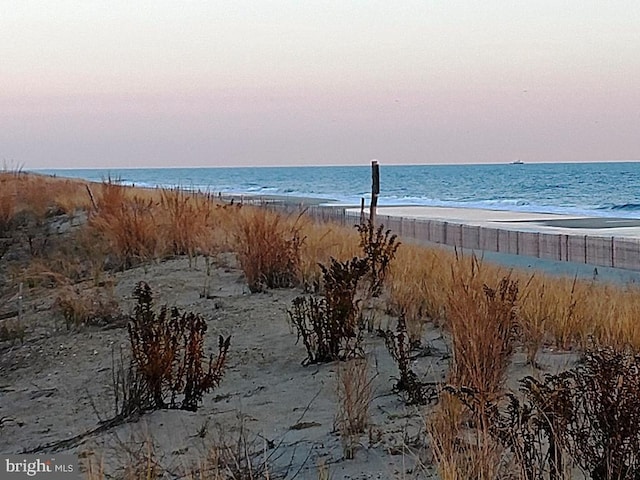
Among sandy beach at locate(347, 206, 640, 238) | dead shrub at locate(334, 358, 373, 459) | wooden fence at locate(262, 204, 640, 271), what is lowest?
sandy beach at locate(347, 206, 640, 238)

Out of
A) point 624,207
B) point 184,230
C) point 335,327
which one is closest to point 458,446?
point 335,327

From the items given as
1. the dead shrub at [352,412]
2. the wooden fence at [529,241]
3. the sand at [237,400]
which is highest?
the dead shrub at [352,412]

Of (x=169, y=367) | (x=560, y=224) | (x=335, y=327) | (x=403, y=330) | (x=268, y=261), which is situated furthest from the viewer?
(x=560, y=224)

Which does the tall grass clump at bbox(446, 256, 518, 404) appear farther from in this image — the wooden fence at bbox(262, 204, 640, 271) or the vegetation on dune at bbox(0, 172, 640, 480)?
the wooden fence at bbox(262, 204, 640, 271)

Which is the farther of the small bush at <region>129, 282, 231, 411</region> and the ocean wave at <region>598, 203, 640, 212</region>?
the ocean wave at <region>598, 203, 640, 212</region>

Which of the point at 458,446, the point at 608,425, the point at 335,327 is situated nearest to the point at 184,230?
the point at 335,327

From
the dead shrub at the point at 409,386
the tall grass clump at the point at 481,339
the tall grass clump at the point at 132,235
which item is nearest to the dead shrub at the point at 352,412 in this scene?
the dead shrub at the point at 409,386

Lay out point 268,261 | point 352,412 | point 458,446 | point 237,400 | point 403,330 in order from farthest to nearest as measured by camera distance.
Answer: point 268,261 → point 403,330 → point 237,400 → point 352,412 → point 458,446

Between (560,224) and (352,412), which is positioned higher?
(352,412)

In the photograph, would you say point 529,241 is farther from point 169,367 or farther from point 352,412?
point 352,412

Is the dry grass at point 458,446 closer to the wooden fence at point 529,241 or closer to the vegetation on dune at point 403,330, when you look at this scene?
the vegetation on dune at point 403,330

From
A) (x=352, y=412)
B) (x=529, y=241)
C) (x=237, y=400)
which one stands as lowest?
(x=529, y=241)

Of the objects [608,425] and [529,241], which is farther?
[529,241]

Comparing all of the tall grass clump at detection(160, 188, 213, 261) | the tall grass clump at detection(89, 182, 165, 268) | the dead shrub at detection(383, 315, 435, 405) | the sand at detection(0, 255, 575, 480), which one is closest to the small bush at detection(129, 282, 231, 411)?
the sand at detection(0, 255, 575, 480)
